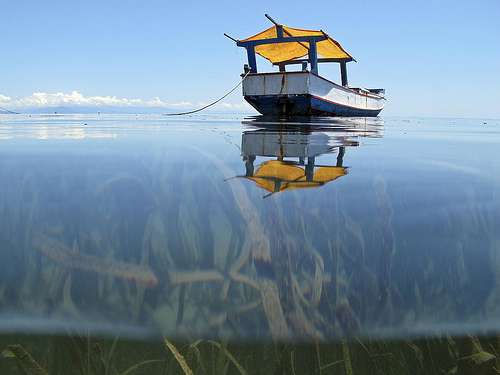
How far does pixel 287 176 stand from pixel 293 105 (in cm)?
1965

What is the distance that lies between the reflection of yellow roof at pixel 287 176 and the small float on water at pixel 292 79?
18265 millimetres

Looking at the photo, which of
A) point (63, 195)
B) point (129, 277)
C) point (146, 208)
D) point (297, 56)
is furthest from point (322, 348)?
point (297, 56)

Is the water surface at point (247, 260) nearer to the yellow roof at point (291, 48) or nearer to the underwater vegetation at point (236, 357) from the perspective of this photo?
the underwater vegetation at point (236, 357)

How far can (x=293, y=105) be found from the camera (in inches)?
886

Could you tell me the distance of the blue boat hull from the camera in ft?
72.8

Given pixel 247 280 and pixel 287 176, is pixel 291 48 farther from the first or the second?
pixel 247 280

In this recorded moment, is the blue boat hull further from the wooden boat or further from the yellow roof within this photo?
the wooden boat

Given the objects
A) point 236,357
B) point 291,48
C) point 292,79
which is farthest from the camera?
point 291,48

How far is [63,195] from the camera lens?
276 cm

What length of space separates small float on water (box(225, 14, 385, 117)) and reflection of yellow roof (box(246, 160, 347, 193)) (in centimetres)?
1826

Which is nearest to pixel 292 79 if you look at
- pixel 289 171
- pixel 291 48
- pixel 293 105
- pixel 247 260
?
pixel 293 105

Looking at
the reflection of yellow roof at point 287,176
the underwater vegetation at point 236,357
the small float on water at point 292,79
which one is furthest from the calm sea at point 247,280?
the small float on water at point 292,79

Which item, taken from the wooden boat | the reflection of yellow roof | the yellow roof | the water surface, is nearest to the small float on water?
the yellow roof

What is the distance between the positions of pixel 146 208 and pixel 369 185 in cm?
192
